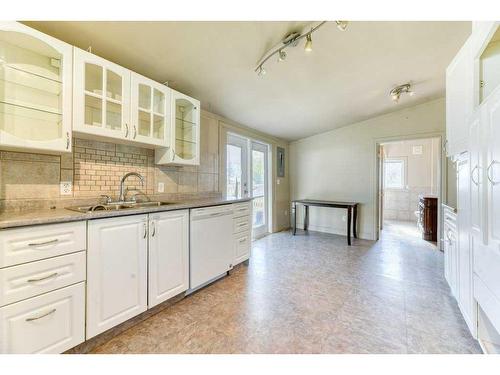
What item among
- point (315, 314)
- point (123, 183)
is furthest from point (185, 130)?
point (315, 314)

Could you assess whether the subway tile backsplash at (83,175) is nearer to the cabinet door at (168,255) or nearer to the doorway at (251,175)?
the cabinet door at (168,255)

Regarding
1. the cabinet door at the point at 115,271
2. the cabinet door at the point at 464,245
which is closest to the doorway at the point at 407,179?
the cabinet door at the point at 464,245

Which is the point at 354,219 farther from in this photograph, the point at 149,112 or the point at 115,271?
the point at 115,271

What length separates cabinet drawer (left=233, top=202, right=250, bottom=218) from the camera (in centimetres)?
263

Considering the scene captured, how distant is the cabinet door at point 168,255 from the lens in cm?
173

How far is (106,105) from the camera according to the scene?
174 cm

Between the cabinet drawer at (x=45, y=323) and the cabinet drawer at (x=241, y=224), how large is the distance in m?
1.55

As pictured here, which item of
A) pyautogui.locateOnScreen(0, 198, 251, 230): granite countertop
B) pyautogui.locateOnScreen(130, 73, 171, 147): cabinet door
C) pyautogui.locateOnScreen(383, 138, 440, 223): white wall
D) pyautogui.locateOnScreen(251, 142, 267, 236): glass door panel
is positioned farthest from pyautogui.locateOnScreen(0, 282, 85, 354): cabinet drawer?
pyautogui.locateOnScreen(383, 138, 440, 223): white wall

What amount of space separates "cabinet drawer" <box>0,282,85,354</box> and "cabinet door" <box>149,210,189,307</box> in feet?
1.55

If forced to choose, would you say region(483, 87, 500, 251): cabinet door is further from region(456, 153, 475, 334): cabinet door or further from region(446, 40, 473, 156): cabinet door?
region(446, 40, 473, 156): cabinet door

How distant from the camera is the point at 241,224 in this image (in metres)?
2.74

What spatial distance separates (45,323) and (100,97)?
1520 mm

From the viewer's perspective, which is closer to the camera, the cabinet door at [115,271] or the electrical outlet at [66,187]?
the cabinet door at [115,271]
